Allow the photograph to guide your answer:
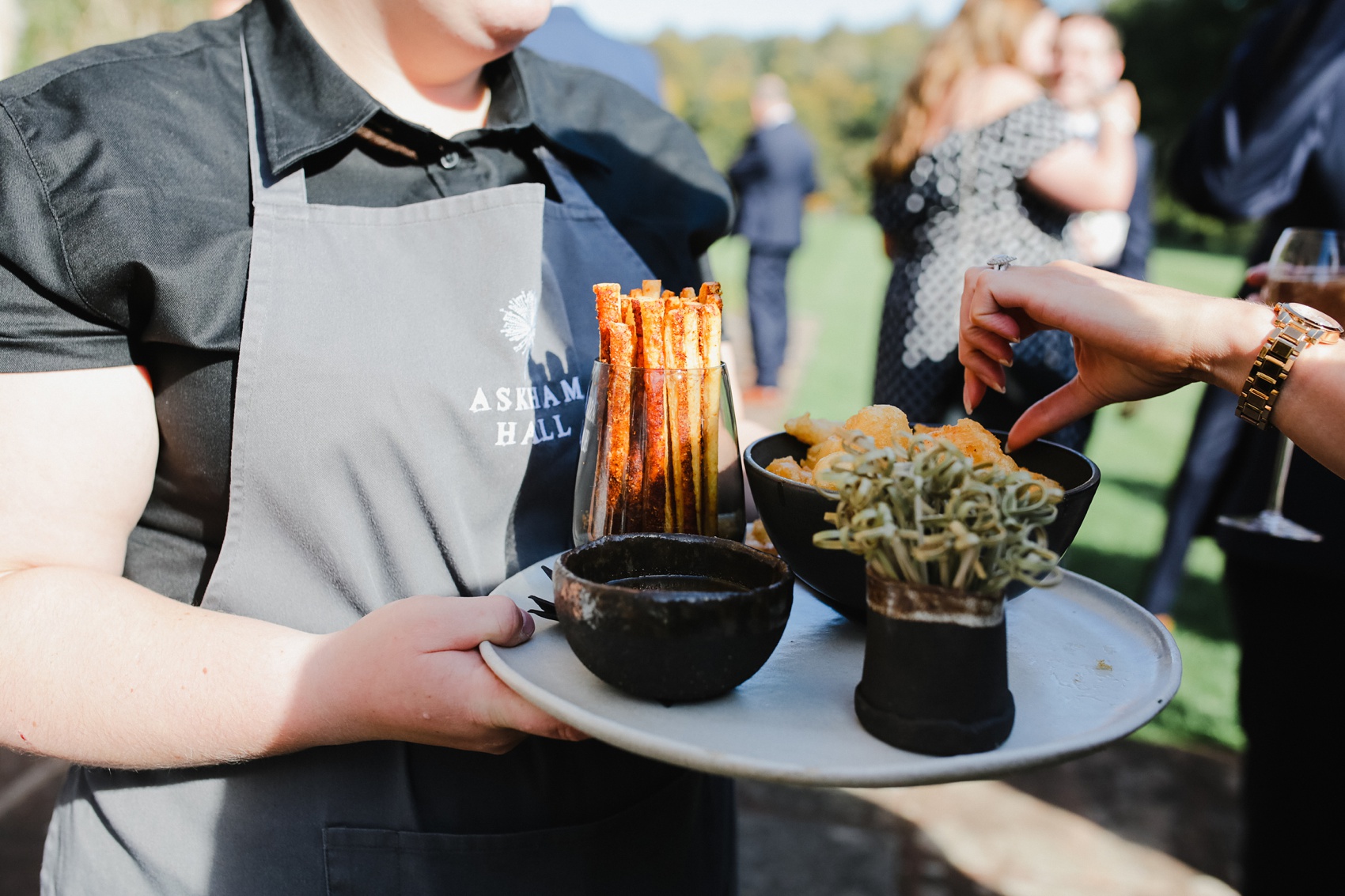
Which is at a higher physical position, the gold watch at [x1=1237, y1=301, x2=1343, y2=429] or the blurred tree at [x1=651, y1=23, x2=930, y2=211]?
the blurred tree at [x1=651, y1=23, x2=930, y2=211]

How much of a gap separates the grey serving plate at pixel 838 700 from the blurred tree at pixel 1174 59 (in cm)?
3622

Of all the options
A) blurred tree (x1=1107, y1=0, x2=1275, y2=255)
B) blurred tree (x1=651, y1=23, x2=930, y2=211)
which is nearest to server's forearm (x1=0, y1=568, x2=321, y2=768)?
blurred tree (x1=1107, y1=0, x2=1275, y2=255)

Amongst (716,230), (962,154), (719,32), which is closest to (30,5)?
(962,154)

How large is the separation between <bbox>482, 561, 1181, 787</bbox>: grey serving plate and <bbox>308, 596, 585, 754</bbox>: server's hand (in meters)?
0.03

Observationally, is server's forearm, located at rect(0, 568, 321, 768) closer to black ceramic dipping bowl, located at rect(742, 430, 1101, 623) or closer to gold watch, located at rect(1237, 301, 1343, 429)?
black ceramic dipping bowl, located at rect(742, 430, 1101, 623)

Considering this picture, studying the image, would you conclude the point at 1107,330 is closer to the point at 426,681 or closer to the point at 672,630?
the point at 672,630

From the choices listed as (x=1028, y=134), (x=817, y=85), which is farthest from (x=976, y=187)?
(x=817, y=85)

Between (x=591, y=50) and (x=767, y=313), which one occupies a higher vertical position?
(x=591, y=50)

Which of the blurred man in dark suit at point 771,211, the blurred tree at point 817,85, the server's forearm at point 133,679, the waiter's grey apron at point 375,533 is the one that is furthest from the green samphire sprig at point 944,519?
the blurred tree at point 817,85

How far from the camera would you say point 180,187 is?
1.18 metres

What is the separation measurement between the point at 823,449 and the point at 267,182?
0.83 metres

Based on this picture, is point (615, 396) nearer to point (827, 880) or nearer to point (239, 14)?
point (239, 14)

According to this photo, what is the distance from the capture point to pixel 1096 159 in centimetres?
331

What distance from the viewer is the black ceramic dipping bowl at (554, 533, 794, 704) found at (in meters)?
0.93
